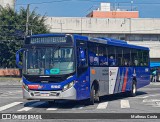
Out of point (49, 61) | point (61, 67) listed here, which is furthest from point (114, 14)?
point (61, 67)

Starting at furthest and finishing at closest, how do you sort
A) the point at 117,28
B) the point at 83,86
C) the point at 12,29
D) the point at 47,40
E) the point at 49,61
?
the point at 117,28 < the point at 12,29 < the point at 83,86 < the point at 47,40 < the point at 49,61

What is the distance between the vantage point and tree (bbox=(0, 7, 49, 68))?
5894 cm

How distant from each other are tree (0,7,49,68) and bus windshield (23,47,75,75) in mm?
38899

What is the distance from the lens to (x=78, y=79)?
18.9 m

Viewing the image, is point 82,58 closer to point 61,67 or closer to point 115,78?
point 61,67

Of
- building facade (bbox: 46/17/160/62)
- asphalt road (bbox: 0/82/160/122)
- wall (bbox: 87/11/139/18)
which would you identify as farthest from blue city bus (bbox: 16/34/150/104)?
wall (bbox: 87/11/139/18)

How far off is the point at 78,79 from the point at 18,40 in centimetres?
4136

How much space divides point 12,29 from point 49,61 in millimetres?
42277

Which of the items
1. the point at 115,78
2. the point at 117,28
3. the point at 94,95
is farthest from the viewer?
the point at 117,28

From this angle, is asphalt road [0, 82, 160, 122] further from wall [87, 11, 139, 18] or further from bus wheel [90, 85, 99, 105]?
wall [87, 11, 139, 18]

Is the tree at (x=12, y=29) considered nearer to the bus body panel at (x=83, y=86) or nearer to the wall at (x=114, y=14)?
the wall at (x=114, y=14)

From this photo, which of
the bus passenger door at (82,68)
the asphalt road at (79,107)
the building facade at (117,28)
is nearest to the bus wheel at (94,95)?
the asphalt road at (79,107)

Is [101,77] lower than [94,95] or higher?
higher

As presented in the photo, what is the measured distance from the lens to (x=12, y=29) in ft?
197
